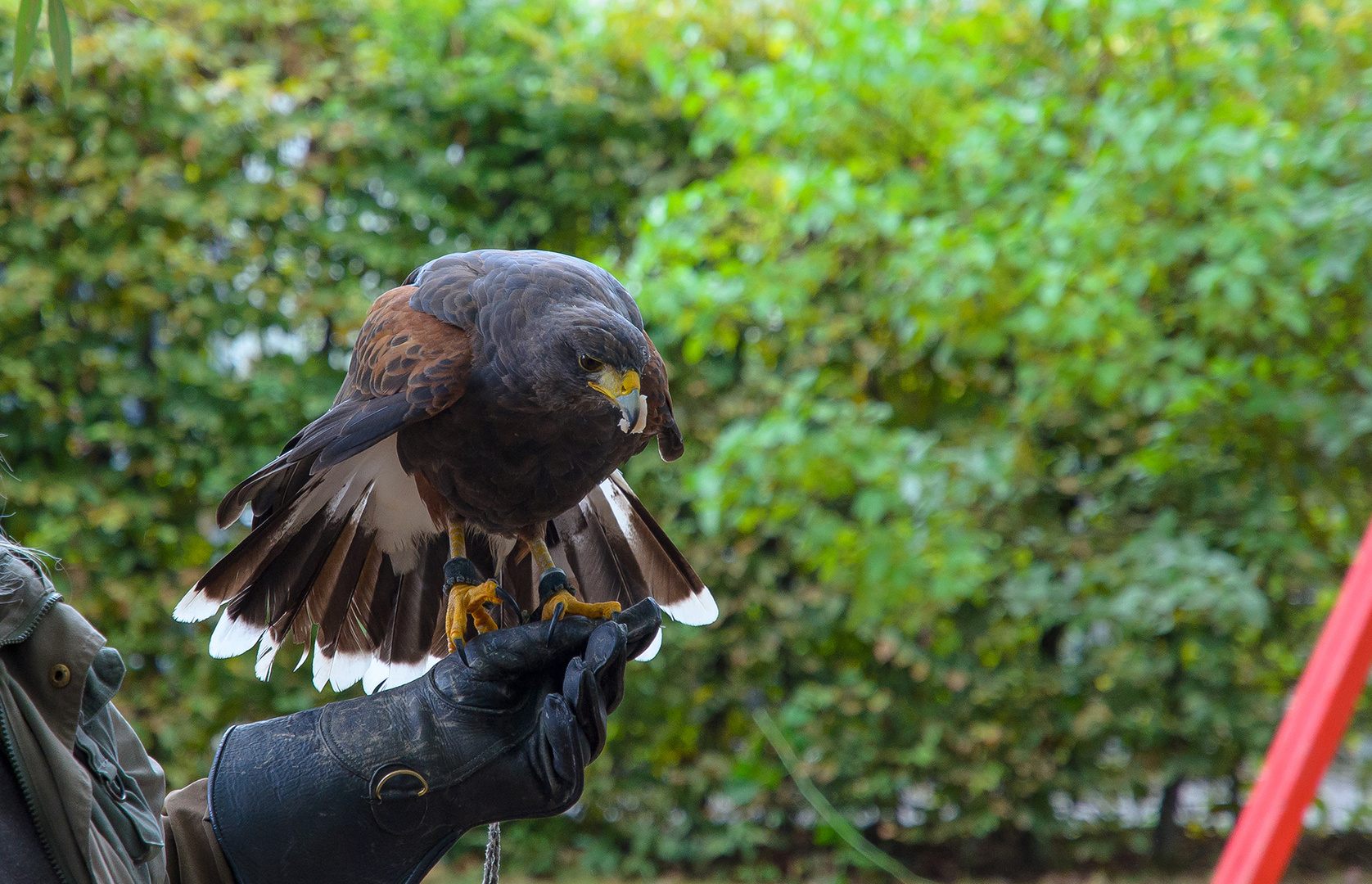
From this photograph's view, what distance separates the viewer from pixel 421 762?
1.58 meters

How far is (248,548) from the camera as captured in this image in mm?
1884

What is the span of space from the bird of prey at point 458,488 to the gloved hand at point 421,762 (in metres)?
0.17

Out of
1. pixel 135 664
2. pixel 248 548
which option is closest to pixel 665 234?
pixel 248 548

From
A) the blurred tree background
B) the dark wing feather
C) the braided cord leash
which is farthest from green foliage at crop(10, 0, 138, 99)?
the blurred tree background

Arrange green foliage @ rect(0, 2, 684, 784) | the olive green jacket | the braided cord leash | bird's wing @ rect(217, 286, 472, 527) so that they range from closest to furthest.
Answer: the olive green jacket
the braided cord leash
bird's wing @ rect(217, 286, 472, 527)
green foliage @ rect(0, 2, 684, 784)

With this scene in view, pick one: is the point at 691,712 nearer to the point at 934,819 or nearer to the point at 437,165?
the point at 934,819

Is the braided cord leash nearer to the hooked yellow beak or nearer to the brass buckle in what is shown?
the brass buckle

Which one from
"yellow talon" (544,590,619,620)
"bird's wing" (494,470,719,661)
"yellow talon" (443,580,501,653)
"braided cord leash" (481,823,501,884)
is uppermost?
"yellow talon" (544,590,619,620)

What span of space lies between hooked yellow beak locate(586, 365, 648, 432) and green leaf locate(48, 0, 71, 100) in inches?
35.9

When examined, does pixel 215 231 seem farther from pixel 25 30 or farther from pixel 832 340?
pixel 25 30

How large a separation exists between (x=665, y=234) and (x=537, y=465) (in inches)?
71.9

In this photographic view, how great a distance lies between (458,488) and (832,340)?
253 cm

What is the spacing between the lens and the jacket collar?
1.20 m

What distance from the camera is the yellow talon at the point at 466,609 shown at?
184 centimetres
